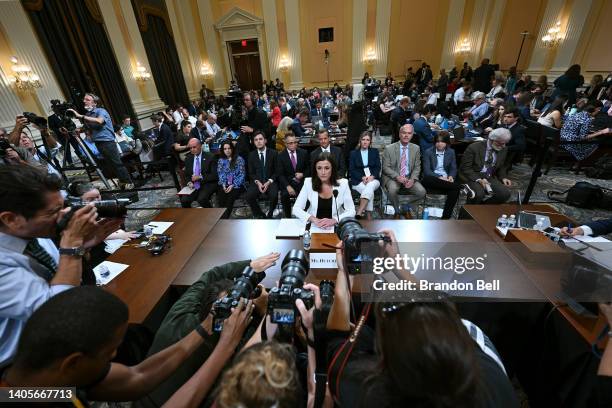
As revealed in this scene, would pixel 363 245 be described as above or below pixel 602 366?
above

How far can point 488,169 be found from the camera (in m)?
3.61

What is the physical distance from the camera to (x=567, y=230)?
195 centimetres

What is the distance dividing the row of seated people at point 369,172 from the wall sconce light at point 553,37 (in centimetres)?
857

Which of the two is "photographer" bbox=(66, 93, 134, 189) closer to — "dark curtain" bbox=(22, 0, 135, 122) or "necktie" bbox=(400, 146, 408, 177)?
"dark curtain" bbox=(22, 0, 135, 122)

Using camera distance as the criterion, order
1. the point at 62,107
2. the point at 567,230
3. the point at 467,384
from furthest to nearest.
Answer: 1. the point at 62,107
2. the point at 567,230
3. the point at 467,384

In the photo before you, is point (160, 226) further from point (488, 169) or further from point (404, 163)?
point (488, 169)

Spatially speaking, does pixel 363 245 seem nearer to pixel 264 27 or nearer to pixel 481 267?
pixel 481 267

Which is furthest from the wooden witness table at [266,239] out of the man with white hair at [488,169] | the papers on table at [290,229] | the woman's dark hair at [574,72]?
the woman's dark hair at [574,72]

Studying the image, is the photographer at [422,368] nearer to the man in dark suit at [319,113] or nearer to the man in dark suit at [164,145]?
the man in dark suit at [164,145]

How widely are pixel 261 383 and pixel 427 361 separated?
0.41 meters

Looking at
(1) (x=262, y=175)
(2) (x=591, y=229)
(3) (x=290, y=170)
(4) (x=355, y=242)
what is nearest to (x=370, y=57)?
(3) (x=290, y=170)

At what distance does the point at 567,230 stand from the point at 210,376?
249cm

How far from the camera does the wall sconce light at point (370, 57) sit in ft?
41.1

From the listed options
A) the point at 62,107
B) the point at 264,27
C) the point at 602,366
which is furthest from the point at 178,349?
the point at 264,27
